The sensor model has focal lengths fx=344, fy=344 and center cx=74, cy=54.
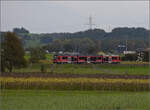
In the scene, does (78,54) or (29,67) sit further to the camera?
(78,54)

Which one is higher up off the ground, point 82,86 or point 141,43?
point 141,43

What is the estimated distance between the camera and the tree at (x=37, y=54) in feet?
157

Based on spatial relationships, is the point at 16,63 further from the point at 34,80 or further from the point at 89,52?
the point at 34,80

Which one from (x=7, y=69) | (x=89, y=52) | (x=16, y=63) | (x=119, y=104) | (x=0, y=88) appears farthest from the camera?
(x=89, y=52)

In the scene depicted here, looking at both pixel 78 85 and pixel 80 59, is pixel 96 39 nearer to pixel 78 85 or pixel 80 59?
pixel 80 59

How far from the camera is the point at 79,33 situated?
52594mm

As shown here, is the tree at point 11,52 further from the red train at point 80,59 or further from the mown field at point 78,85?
the mown field at point 78,85

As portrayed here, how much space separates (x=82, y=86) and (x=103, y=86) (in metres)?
1.58

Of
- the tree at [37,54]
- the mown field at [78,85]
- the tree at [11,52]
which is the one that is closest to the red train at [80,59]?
the tree at [37,54]

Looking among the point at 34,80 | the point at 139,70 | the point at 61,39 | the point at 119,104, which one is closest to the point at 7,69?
the point at 61,39

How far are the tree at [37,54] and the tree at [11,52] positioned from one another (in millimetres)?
2880

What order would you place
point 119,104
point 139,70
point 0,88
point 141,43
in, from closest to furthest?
1. point 119,104
2. point 0,88
3. point 141,43
4. point 139,70

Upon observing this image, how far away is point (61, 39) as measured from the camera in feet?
146

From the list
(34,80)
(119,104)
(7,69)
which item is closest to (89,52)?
(7,69)
